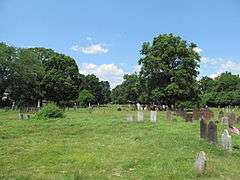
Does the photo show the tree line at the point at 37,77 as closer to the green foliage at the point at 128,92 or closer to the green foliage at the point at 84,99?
the green foliage at the point at 84,99

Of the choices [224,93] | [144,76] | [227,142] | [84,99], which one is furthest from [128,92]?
[227,142]

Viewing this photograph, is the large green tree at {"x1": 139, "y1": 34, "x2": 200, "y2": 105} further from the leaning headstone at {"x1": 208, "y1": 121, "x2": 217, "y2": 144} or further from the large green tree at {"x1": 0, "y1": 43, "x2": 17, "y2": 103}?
the leaning headstone at {"x1": 208, "y1": 121, "x2": 217, "y2": 144}

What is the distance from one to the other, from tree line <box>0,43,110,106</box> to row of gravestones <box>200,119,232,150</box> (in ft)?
185

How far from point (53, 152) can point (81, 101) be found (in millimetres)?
86396

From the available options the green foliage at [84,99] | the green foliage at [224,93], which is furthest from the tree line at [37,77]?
the green foliage at [224,93]

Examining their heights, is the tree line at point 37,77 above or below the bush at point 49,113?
above

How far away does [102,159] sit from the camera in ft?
48.8

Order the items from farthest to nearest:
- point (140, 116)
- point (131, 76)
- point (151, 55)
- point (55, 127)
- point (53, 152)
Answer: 1. point (131, 76)
2. point (151, 55)
3. point (140, 116)
4. point (55, 127)
5. point (53, 152)

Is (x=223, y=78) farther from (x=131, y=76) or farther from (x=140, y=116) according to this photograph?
(x=140, y=116)

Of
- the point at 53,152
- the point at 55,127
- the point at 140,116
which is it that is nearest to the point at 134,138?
the point at 53,152

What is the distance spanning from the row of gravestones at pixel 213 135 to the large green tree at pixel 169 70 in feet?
155

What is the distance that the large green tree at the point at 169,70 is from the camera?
225ft

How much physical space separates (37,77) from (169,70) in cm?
2768

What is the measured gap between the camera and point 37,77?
8494cm
